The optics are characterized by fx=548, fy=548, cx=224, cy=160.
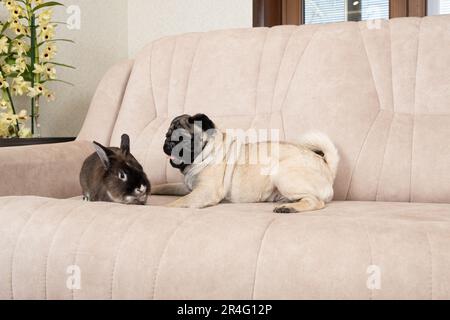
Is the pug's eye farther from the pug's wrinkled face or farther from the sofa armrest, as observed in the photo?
the sofa armrest

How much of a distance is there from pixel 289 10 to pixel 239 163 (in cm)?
190

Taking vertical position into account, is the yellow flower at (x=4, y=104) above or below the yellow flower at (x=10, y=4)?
below

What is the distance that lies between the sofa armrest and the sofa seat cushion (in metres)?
0.44

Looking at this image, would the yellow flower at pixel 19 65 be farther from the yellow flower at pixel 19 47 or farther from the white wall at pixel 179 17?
the white wall at pixel 179 17

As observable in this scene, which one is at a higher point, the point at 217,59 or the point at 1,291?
the point at 217,59

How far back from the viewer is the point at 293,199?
1.59m

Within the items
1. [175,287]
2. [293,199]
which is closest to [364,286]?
[175,287]

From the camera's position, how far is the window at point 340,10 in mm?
3203

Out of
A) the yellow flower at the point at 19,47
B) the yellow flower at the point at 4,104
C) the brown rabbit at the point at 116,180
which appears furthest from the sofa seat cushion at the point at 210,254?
the yellow flower at the point at 19,47

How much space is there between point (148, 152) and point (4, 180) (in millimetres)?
529

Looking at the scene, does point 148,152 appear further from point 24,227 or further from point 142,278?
point 142,278

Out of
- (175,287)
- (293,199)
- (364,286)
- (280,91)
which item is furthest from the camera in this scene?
(280,91)

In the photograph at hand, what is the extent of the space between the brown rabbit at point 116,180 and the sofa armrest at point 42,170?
0.87 feet

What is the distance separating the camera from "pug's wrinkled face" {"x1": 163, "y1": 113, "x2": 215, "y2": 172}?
1.66 metres
